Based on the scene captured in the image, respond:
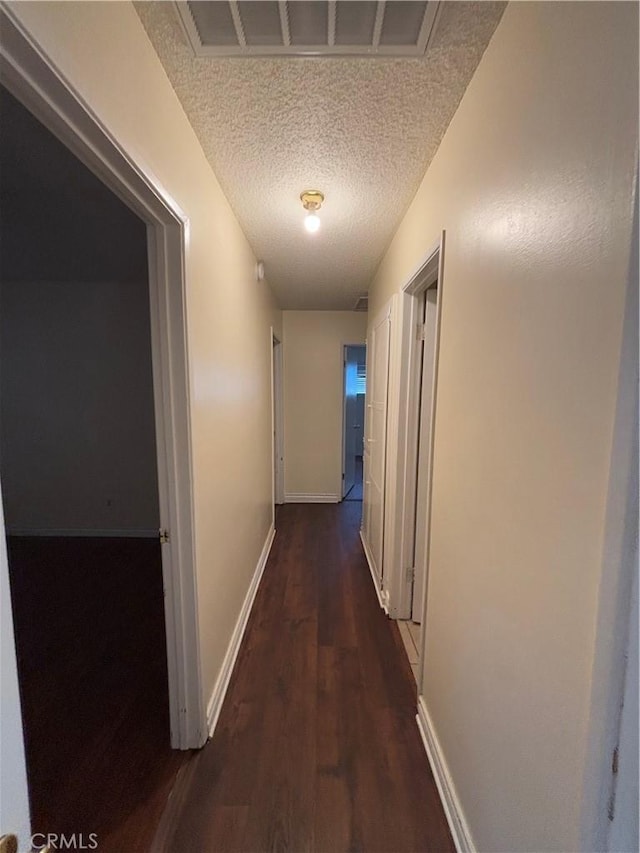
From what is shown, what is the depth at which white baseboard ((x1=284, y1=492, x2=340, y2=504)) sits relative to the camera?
15.2 feet

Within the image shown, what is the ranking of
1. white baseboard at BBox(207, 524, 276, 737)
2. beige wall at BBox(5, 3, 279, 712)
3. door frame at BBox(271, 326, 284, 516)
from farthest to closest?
1. door frame at BBox(271, 326, 284, 516)
2. white baseboard at BBox(207, 524, 276, 737)
3. beige wall at BBox(5, 3, 279, 712)

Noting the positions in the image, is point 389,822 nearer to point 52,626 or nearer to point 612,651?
point 612,651

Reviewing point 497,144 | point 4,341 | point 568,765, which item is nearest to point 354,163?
point 497,144

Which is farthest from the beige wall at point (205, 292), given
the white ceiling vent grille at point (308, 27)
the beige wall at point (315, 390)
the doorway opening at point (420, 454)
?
the beige wall at point (315, 390)

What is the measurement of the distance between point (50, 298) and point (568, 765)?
446 centimetres

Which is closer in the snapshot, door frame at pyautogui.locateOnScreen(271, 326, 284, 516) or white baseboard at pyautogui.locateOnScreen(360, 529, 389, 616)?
white baseboard at pyautogui.locateOnScreen(360, 529, 389, 616)

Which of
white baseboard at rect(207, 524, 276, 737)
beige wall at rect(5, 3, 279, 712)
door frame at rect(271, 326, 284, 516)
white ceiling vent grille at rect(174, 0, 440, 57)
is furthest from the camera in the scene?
door frame at rect(271, 326, 284, 516)

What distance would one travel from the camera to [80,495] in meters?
3.59

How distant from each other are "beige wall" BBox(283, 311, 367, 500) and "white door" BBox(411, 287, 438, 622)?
2.40 m

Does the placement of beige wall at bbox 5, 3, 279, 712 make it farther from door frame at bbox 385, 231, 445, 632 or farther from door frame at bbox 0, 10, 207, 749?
door frame at bbox 385, 231, 445, 632

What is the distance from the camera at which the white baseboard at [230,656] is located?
155 cm

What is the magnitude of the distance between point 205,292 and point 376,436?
1.77m

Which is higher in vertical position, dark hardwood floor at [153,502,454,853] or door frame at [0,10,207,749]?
door frame at [0,10,207,749]

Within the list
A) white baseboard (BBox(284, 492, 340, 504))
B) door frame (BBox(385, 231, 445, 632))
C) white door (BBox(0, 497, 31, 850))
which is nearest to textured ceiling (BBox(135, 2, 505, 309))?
door frame (BBox(385, 231, 445, 632))
